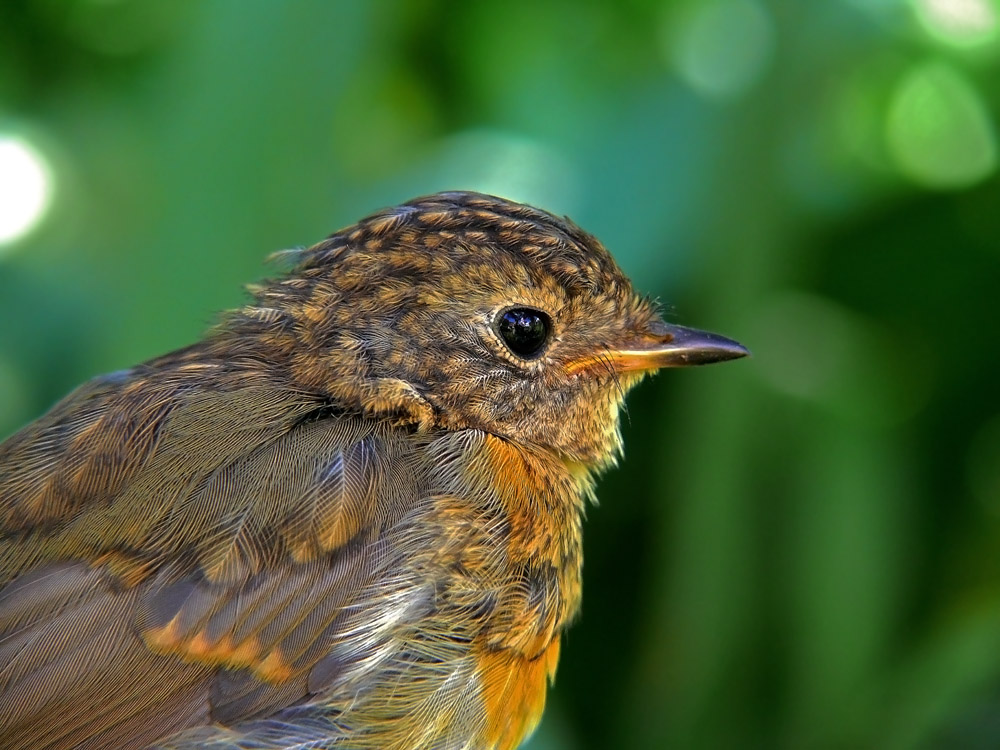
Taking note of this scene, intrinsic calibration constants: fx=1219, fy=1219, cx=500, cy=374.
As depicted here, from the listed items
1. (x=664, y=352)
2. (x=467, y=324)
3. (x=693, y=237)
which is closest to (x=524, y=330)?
(x=467, y=324)

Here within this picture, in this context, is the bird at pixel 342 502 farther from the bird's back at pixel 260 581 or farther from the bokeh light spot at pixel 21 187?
the bokeh light spot at pixel 21 187

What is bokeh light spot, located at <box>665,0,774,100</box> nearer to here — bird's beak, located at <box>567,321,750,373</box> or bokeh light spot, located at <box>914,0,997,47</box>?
bokeh light spot, located at <box>914,0,997,47</box>

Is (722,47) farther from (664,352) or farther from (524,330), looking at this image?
(524,330)

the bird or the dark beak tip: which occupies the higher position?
the dark beak tip

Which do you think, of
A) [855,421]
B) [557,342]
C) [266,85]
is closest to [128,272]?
[266,85]

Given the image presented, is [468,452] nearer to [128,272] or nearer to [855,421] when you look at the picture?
[128,272]

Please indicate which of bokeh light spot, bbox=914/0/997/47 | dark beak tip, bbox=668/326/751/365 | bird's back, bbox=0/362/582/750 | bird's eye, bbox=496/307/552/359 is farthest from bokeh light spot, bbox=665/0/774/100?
bird's back, bbox=0/362/582/750

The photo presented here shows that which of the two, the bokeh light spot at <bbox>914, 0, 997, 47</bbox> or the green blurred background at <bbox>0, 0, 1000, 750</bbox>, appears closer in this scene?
the green blurred background at <bbox>0, 0, 1000, 750</bbox>

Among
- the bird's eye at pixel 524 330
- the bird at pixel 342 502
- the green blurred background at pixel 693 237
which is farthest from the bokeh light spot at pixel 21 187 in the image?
the bird's eye at pixel 524 330
